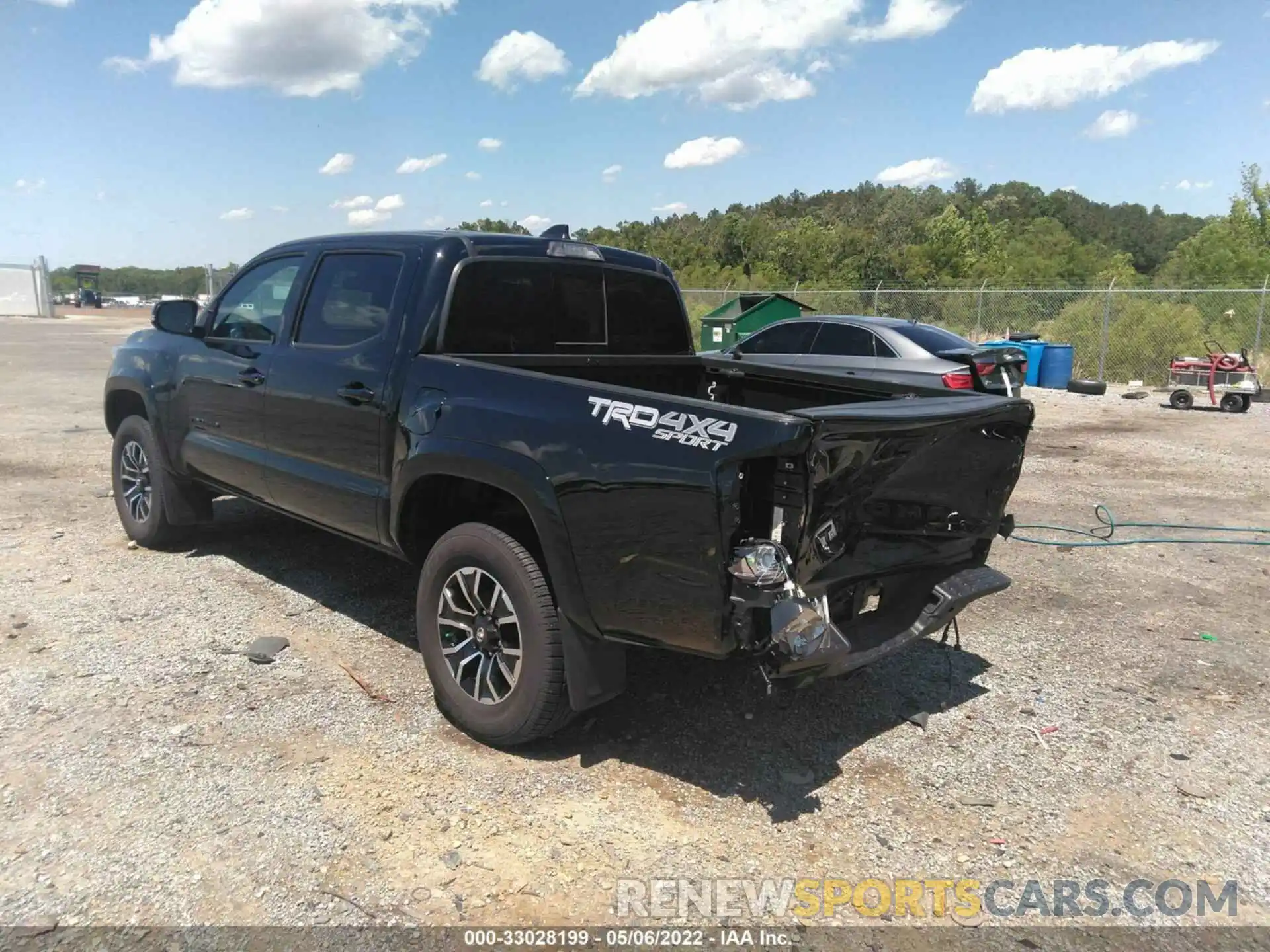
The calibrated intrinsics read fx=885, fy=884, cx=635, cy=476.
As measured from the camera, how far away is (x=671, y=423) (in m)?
2.85

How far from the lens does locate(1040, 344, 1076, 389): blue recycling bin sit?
17844mm

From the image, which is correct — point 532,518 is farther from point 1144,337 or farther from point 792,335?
point 1144,337

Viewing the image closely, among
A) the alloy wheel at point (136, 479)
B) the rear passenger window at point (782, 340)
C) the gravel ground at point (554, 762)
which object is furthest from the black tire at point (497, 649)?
the rear passenger window at point (782, 340)

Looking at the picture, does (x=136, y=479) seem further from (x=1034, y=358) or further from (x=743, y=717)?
(x=1034, y=358)

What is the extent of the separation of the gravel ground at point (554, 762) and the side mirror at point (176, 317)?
1522 mm

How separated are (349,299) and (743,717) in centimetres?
269

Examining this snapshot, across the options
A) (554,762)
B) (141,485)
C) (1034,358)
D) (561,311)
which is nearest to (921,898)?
(554,762)

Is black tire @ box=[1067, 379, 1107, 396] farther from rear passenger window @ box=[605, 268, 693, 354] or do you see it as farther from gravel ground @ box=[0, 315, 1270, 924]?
rear passenger window @ box=[605, 268, 693, 354]

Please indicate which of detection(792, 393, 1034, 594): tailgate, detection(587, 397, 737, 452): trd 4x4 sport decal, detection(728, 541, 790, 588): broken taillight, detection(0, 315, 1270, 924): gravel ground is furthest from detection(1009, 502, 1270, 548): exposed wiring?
detection(587, 397, 737, 452): trd 4x4 sport decal

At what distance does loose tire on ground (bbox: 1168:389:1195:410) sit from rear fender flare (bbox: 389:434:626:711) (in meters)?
15.4

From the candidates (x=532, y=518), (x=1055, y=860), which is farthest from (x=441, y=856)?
(x=1055, y=860)

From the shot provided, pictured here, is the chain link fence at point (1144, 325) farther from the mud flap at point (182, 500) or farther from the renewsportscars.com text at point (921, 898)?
the renewsportscars.com text at point (921, 898)

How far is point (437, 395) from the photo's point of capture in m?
3.63

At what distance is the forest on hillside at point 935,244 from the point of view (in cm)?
4175
